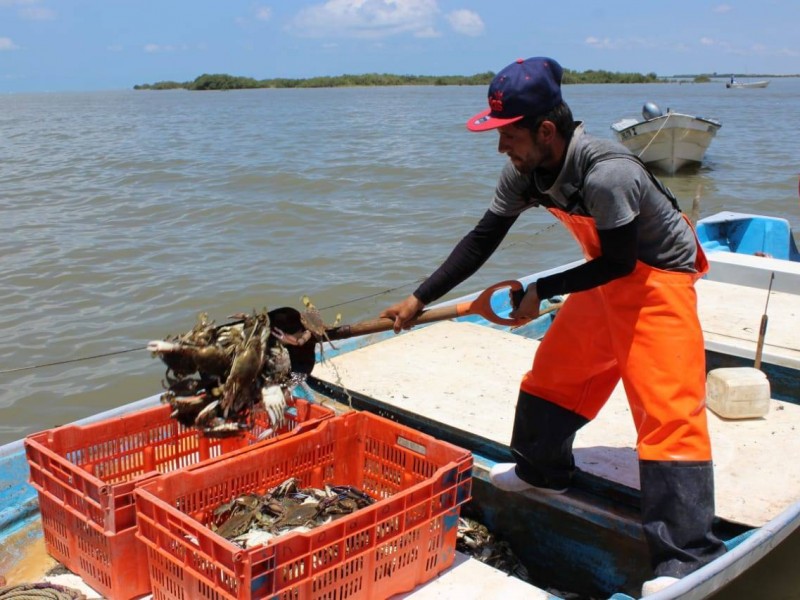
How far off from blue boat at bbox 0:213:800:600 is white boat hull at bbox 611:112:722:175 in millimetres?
14073

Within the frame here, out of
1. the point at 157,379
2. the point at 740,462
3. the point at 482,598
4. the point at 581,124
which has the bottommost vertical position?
the point at 157,379

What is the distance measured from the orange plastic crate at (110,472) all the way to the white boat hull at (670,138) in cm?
1602

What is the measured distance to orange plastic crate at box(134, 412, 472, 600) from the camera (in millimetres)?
2365

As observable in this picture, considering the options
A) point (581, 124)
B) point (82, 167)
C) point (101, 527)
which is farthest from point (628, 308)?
point (82, 167)

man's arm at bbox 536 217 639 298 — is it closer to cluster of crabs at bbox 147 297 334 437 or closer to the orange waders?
the orange waders

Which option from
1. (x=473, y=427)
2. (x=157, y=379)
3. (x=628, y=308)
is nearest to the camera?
(x=628, y=308)

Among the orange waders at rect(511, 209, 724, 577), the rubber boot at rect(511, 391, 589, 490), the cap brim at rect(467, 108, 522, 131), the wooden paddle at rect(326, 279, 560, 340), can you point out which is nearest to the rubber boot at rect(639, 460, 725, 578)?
the orange waders at rect(511, 209, 724, 577)

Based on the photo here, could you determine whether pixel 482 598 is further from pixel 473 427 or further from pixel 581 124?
pixel 581 124

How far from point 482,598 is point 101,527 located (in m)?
1.39

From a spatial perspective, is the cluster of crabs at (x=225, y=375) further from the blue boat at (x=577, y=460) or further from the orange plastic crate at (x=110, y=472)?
the blue boat at (x=577, y=460)

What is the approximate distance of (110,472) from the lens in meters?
3.27

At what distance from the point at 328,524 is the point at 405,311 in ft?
3.36

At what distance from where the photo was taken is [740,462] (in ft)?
10.9

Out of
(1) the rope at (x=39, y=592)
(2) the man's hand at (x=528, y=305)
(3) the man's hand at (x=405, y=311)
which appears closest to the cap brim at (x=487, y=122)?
(2) the man's hand at (x=528, y=305)
